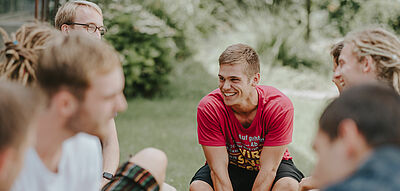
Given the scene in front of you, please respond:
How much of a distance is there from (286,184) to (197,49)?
7.19 meters

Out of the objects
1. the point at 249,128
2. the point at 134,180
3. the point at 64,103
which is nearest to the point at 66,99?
Answer: the point at 64,103

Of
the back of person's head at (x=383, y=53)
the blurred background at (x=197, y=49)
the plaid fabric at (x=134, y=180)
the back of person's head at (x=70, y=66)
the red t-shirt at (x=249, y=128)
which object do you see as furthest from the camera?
the blurred background at (x=197, y=49)

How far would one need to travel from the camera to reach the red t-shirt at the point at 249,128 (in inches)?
131

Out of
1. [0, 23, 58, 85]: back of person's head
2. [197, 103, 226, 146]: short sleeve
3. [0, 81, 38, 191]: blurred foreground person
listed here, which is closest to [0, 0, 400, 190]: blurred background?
[197, 103, 226, 146]: short sleeve

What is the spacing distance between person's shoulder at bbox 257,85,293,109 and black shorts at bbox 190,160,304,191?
1.64ft

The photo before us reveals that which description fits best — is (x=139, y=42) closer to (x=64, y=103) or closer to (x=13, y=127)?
(x=64, y=103)

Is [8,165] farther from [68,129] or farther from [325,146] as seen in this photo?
[325,146]

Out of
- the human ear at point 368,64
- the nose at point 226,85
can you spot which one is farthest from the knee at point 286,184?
the human ear at point 368,64

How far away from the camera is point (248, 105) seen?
11.1 feet

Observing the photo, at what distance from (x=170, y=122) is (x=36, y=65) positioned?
5.02 meters

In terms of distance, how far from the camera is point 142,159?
2.38 metres

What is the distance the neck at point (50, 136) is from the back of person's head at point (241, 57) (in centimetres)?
178

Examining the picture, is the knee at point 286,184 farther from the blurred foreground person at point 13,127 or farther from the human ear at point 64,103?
the blurred foreground person at point 13,127

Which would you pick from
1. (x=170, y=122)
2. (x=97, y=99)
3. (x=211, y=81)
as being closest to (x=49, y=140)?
(x=97, y=99)
